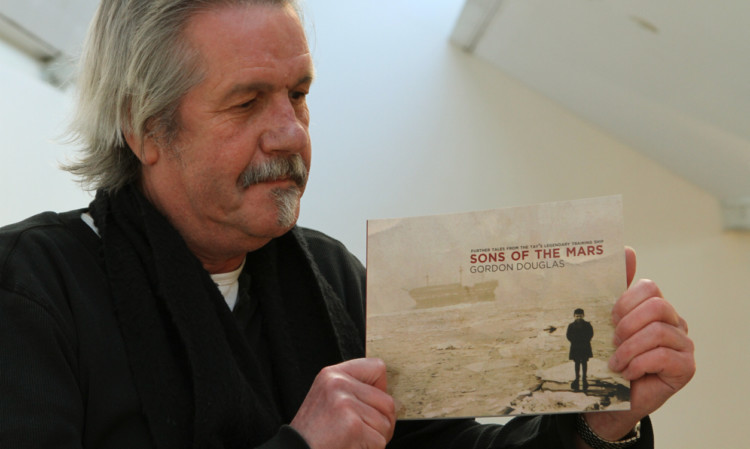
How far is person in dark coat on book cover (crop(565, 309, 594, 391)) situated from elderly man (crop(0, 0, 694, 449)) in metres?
0.03

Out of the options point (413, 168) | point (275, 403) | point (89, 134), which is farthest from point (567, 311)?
point (413, 168)

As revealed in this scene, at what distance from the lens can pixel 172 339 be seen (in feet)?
4.03

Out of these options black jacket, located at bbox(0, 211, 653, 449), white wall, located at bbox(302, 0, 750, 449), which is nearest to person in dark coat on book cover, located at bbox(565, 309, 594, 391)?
black jacket, located at bbox(0, 211, 653, 449)

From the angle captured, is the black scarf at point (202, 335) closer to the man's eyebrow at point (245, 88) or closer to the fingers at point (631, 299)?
the man's eyebrow at point (245, 88)

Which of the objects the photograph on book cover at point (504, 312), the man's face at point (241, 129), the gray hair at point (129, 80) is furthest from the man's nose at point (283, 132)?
the photograph on book cover at point (504, 312)

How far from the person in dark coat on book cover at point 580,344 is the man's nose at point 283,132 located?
49 cm

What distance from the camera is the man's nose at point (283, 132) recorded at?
124cm

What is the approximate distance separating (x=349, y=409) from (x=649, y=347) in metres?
0.37

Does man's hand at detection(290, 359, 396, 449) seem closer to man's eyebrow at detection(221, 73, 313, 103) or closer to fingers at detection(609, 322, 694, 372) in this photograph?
fingers at detection(609, 322, 694, 372)

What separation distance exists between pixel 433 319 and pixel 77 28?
2.23 m

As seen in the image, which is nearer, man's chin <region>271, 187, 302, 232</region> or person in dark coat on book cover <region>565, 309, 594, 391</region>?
person in dark coat on book cover <region>565, 309, 594, 391</region>

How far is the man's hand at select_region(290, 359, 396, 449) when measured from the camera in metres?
1.03

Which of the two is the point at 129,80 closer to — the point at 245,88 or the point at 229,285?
the point at 245,88

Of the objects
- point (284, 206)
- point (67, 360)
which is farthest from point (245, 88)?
point (67, 360)
